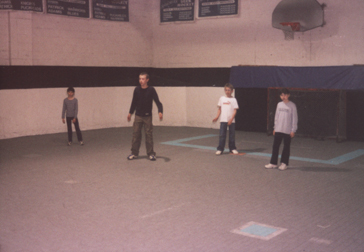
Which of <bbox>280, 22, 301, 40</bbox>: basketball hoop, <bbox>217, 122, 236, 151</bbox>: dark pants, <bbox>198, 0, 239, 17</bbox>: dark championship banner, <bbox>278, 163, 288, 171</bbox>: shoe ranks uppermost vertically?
<bbox>198, 0, 239, 17</bbox>: dark championship banner

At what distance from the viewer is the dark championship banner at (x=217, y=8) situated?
16.2 metres

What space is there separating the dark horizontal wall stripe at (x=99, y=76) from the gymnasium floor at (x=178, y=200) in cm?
293

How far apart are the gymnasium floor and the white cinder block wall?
3259 mm

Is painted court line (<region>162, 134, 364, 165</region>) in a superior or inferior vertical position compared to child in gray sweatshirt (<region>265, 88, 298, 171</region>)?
inferior

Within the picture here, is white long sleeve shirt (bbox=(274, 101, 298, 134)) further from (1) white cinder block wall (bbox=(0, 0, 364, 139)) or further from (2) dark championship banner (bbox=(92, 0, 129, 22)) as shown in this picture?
(2) dark championship banner (bbox=(92, 0, 129, 22))

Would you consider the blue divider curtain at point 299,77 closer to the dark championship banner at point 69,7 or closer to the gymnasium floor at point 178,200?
the gymnasium floor at point 178,200

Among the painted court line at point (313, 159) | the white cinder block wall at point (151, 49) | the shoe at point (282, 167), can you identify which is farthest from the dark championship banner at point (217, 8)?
the shoe at point (282, 167)

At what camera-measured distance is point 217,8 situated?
16547 millimetres

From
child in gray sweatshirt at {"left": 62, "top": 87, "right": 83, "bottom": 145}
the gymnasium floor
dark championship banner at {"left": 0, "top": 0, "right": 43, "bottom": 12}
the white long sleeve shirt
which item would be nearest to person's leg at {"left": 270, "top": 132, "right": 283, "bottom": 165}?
the white long sleeve shirt

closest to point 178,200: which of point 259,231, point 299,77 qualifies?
point 259,231

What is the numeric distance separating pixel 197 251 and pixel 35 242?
1.95 metres

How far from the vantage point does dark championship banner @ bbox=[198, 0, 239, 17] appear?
53.1 feet

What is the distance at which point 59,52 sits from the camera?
15.3m

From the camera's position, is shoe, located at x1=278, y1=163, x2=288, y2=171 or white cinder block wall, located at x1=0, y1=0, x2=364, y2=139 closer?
shoe, located at x1=278, y1=163, x2=288, y2=171
